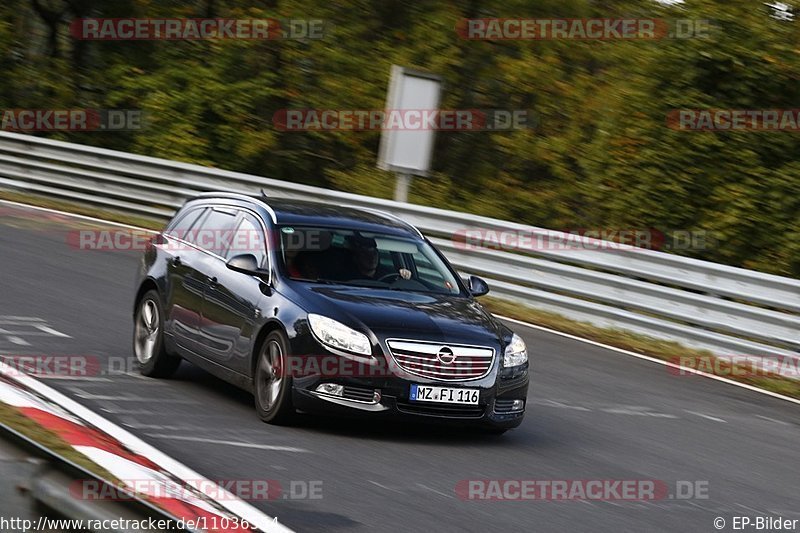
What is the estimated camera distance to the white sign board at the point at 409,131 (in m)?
19.2

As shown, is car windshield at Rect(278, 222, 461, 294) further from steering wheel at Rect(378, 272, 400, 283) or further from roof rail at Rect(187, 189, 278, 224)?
roof rail at Rect(187, 189, 278, 224)

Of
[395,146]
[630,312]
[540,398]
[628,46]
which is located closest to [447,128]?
[628,46]

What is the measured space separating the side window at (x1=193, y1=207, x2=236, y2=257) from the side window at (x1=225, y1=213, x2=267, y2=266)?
0.09m

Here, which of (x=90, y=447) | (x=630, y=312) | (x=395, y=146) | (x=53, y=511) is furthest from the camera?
(x=395, y=146)

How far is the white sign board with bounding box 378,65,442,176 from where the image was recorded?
63.0ft

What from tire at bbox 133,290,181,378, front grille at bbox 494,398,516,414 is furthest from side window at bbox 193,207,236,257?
front grille at bbox 494,398,516,414

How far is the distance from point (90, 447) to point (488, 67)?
21.2 meters

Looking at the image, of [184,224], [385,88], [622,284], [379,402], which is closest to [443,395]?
[379,402]

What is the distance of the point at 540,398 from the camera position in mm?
11516

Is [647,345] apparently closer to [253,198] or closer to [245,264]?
[253,198]

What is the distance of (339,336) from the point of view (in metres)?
8.88

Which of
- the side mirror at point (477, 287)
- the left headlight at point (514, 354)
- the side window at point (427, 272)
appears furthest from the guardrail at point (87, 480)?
the side mirror at point (477, 287)

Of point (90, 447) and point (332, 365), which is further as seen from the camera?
point (332, 365)

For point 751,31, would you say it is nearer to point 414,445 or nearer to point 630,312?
point 630,312
